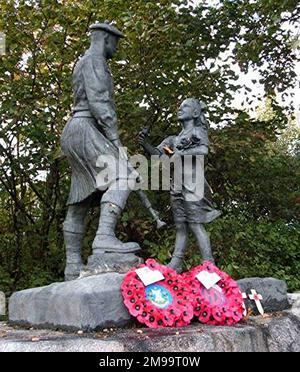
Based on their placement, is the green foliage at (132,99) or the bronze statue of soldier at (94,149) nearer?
the bronze statue of soldier at (94,149)

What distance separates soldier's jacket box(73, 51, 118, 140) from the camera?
443 centimetres

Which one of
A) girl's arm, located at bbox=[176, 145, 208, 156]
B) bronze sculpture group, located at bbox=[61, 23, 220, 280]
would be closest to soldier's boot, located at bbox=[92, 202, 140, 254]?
bronze sculpture group, located at bbox=[61, 23, 220, 280]

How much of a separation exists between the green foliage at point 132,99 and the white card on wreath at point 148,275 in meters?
3.39

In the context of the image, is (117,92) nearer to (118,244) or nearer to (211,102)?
(211,102)

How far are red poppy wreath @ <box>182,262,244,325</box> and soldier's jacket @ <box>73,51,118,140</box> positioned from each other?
1.35 m

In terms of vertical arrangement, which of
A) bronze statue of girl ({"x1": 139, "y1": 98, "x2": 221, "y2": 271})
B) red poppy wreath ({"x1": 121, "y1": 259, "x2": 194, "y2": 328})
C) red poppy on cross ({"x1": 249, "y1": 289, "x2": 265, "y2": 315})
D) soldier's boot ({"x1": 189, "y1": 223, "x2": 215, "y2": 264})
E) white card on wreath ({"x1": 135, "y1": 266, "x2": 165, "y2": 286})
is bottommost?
red poppy on cross ({"x1": 249, "y1": 289, "x2": 265, "y2": 315})

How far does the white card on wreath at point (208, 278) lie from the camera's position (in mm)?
4012

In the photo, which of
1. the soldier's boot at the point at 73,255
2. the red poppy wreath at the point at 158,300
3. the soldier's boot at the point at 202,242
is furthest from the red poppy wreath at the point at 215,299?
the soldier's boot at the point at 73,255

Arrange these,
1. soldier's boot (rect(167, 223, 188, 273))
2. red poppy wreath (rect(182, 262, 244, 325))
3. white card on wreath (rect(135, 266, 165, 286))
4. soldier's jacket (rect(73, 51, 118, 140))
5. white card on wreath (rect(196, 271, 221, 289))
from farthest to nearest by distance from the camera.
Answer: soldier's boot (rect(167, 223, 188, 273)) < soldier's jacket (rect(73, 51, 118, 140)) < white card on wreath (rect(196, 271, 221, 289)) < red poppy wreath (rect(182, 262, 244, 325)) < white card on wreath (rect(135, 266, 165, 286))

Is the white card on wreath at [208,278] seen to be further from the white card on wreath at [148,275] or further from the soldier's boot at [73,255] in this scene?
the soldier's boot at [73,255]

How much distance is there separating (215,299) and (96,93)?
194 centimetres

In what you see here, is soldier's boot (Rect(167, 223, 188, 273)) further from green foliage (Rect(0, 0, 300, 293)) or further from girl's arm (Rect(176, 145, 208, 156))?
green foliage (Rect(0, 0, 300, 293))

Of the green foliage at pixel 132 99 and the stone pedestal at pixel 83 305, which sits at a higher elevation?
the green foliage at pixel 132 99

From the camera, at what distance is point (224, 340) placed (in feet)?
11.0
